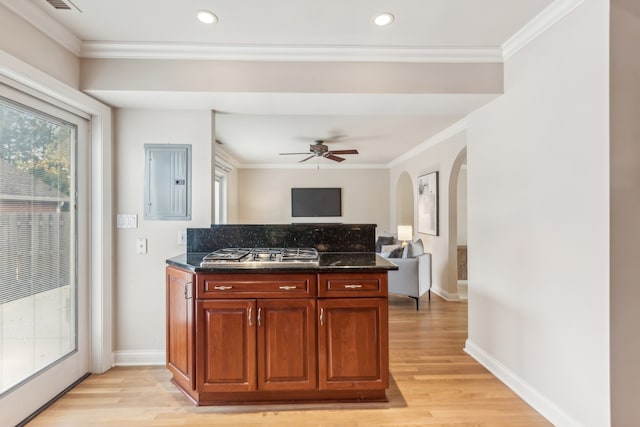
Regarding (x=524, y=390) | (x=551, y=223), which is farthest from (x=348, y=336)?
(x=551, y=223)

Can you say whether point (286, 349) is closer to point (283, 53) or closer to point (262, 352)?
point (262, 352)

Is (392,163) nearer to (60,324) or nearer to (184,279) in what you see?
(184,279)

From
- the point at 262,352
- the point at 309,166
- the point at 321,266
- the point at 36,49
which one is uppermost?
the point at 309,166

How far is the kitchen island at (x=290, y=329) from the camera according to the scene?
2.02 metres

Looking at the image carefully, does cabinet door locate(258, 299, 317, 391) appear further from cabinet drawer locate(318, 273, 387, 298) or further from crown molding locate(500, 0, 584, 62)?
crown molding locate(500, 0, 584, 62)

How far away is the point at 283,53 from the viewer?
90.9 inches

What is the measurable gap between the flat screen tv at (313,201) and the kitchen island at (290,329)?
5.41m

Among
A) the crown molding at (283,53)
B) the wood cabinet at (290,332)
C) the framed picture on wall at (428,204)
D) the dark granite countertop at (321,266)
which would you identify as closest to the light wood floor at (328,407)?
the wood cabinet at (290,332)

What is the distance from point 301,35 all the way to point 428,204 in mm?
3783

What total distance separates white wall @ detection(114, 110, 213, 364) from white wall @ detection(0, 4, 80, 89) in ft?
1.54

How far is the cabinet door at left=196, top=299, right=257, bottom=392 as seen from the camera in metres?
2.01
